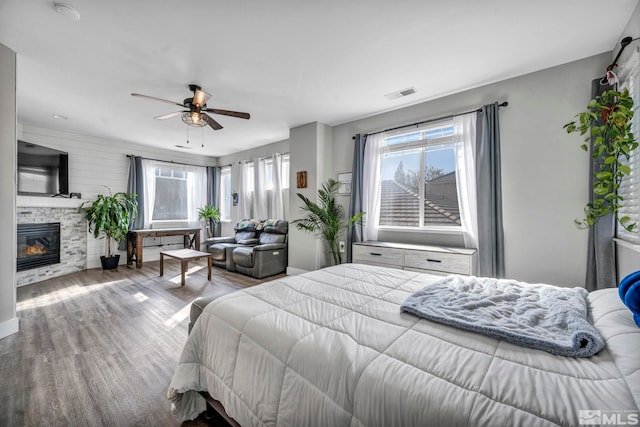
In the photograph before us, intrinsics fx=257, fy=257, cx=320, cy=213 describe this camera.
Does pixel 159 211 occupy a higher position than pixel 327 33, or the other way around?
pixel 327 33

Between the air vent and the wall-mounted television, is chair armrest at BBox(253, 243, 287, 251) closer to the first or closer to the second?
the air vent

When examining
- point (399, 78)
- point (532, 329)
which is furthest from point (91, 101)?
point (532, 329)

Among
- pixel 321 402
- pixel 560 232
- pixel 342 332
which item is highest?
pixel 560 232

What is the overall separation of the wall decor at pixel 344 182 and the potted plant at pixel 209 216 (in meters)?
3.95

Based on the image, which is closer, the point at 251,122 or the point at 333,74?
the point at 333,74

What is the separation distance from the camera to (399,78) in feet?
9.66

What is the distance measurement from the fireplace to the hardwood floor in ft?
1.37

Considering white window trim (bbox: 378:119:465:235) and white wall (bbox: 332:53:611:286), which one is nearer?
white wall (bbox: 332:53:611:286)

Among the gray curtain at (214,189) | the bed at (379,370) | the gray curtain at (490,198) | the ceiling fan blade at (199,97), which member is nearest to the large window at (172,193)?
the gray curtain at (214,189)

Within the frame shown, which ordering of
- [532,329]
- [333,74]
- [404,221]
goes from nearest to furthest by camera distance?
[532,329] < [333,74] < [404,221]

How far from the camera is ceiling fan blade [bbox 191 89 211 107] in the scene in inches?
113

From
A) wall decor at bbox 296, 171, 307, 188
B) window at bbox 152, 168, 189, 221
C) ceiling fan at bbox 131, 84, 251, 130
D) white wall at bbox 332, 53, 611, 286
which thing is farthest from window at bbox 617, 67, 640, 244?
window at bbox 152, 168, 189, 221

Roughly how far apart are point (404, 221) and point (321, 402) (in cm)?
320

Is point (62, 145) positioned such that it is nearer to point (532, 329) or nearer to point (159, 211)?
point (159, 211)
